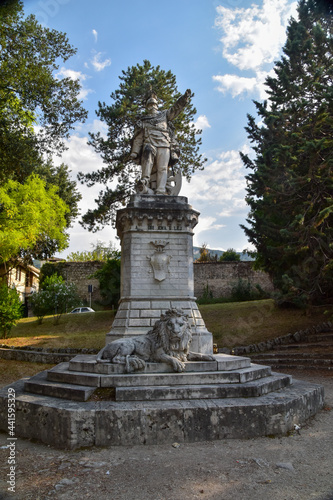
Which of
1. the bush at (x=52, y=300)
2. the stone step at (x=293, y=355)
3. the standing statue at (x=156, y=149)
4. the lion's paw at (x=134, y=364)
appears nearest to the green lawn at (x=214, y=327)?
the bush at (x=52, y=300)

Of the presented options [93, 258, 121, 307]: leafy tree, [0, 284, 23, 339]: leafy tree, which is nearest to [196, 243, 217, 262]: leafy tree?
[93, 258, 121, 307]: leafy tree

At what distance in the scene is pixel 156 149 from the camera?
850 cm

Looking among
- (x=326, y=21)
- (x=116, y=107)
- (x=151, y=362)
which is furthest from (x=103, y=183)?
(x=151, y=362)

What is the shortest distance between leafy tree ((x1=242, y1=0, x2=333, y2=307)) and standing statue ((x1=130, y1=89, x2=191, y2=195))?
519 cm

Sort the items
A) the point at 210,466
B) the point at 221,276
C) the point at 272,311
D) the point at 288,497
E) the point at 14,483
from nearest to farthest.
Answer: the point at 288,497 < the point at 14,483 < the point at 210,466 < the point at 272,311 < the point at 221,276

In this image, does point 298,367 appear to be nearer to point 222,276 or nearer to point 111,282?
point 111,282

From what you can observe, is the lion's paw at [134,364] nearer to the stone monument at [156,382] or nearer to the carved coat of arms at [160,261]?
the stone monument at [156,382]

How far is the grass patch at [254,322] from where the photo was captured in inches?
588

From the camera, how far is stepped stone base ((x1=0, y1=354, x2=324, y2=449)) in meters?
4.52

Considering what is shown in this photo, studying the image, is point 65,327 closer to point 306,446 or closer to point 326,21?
point 306,446

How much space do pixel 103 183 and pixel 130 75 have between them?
615cm

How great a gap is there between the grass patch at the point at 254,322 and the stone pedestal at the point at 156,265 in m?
7.35

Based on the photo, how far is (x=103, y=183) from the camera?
69.0ft

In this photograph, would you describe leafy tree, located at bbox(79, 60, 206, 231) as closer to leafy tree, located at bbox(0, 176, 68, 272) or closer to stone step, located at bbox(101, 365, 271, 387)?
leafy tree, located at bbox(0, 176, 68, 272)
